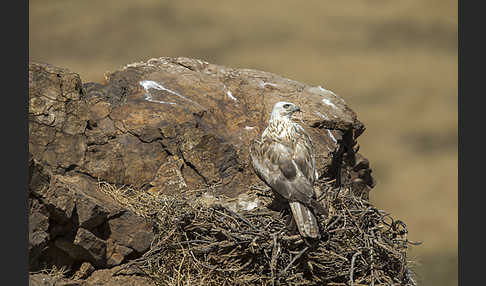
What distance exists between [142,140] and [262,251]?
5.66 ft

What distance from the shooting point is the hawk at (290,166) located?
15.9 ft

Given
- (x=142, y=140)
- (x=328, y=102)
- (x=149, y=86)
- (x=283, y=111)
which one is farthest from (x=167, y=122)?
(x=328, y=102)

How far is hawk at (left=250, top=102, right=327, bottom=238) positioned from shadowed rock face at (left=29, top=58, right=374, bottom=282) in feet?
2.58

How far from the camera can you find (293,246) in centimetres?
496

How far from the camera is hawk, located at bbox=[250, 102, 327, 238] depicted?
4848 mm

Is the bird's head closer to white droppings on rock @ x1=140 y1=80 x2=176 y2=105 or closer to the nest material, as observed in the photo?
the nest material

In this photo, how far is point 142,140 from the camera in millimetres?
5895

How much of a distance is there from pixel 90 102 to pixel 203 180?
54.1 inches

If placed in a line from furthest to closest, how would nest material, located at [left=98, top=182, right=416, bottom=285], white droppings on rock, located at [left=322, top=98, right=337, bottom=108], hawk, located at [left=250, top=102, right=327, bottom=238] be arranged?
white droppings on rock, located at [left=322, top=98, right=337, bottom=108] < nest material, located at [left=98, top=182, right=416, bottom=285] < hawk, located at [left=250, top=102, right=327, bottom=238]

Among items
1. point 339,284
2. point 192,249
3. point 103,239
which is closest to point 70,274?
point 103,239

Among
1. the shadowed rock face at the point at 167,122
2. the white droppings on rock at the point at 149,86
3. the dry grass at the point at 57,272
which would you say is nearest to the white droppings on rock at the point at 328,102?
the shadowed rock face at the point at 167,122

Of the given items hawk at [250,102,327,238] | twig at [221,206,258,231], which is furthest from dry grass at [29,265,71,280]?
hawk at [250,102,327,238]

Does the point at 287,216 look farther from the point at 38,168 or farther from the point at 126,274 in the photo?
the point at 38,168

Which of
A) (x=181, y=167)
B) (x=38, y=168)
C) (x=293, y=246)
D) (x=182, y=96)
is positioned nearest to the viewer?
(x=38, y=168)
